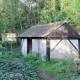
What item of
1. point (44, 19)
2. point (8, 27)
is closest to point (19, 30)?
point (8, 27)

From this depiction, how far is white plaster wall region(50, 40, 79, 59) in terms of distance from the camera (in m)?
20.0

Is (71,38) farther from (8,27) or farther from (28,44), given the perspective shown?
(8,27)

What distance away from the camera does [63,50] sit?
20453 mm

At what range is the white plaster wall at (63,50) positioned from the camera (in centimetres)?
2004

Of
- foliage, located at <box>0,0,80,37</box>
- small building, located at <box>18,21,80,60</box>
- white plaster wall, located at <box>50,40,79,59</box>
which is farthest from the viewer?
foliage, located at <box>0,0,80,37</box>

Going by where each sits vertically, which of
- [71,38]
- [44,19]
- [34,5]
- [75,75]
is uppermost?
[34,5]

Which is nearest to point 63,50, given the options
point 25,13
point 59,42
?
point 59,42

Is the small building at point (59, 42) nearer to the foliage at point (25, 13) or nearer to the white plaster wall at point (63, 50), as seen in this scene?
the white plaster wall at point (63, 50)

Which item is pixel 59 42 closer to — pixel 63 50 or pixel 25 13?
pixel 63 50

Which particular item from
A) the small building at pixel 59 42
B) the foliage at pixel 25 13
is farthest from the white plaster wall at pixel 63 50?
the foliage at pixel 25 13

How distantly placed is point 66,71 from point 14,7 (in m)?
24.0

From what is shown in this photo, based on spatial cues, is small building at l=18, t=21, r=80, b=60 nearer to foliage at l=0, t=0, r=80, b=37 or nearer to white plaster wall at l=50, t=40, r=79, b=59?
white plaster wall at l=50, t=40, r=79, b=59

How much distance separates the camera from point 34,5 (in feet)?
120


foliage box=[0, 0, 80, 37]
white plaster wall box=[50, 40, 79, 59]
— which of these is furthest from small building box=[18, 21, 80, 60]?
foliage box=[0, 0, 80, 37]
